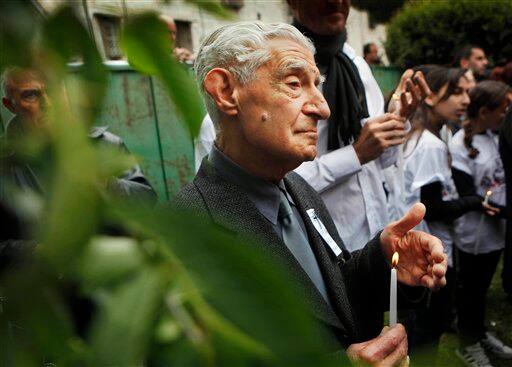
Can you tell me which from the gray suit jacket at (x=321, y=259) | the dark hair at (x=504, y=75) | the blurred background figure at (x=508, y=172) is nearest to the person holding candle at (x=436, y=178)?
the blurred background figure at (x=508, y=172)

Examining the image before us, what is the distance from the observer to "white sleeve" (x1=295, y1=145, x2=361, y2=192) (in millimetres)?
2199

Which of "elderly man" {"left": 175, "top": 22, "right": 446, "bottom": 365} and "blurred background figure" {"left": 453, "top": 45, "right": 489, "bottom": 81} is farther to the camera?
"blurred background figure" {"left": 453, "top": 45, "right": 489, "bottom": 81}

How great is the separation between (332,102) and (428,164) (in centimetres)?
101

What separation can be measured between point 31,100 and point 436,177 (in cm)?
295

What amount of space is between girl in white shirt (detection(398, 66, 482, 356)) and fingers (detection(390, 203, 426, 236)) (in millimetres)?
1432

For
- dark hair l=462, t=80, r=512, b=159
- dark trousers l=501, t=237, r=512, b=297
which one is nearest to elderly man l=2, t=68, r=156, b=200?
dark trousers l=501, t=237, r=512, b=297

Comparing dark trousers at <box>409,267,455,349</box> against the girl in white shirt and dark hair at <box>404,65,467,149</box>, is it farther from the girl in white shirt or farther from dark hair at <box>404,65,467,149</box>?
dark hair at <box>404,65,467,149</box>

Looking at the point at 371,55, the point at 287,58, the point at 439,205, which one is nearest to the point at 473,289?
the point at 439,205

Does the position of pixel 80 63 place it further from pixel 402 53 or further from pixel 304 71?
pixel 402 53

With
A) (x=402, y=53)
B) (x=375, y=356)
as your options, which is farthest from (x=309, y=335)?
(x=402, y=53)

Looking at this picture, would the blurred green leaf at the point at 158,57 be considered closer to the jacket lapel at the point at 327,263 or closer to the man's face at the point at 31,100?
the man's face at the point at 31,100

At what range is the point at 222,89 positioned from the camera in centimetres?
144

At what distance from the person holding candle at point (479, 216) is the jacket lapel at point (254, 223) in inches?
96.4

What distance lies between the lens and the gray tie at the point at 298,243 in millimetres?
1473
